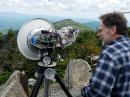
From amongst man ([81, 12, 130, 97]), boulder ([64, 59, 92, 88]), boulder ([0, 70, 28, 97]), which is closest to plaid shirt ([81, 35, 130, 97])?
man ([81, 12, 130, 97])

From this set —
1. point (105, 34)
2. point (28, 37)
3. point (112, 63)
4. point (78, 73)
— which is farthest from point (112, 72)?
point (78, 73)

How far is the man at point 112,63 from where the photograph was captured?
320 cm

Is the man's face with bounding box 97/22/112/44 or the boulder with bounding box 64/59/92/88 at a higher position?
the man's face with bounding box 97/22/112/44

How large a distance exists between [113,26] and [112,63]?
1.09 ft

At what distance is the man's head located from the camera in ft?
10.9

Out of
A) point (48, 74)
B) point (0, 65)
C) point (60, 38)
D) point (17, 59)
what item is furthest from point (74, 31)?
point (0, 65)

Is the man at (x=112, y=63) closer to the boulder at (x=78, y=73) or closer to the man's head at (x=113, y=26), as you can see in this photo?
the man's head at (x=113, y=26)

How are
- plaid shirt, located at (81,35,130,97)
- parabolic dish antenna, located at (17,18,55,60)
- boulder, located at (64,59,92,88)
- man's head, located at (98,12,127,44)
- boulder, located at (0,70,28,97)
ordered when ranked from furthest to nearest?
boulder, located at (64,59,92,88)
boulder, located at (0,70,28,97)
parabolic dish antenna, located at (17,18,55,60)
man's head, located at (98,12,127,44)
plaid shirt, located at (81,35,130,97)

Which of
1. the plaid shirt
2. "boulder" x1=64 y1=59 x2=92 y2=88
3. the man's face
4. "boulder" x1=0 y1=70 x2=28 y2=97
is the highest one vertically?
the man's face

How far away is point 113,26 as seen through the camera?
3.31 metres

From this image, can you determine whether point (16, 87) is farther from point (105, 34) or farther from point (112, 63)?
point (112, 63)

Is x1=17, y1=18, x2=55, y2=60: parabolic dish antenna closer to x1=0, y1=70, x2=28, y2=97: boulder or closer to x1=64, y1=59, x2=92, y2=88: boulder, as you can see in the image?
x1=0, y1=70, x2=28, y2=97: boulder

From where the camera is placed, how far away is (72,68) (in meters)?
9.42

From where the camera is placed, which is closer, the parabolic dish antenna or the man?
the man
